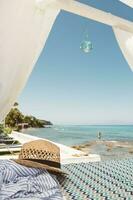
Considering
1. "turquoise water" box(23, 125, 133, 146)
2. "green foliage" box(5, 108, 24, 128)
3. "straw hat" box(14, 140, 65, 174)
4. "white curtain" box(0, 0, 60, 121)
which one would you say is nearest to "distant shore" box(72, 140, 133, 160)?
"green foliage" box(5, 108, 24, 128)

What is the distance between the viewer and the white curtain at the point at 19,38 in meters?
1.33

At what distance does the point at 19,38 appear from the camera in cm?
140

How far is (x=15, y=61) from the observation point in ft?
4.77

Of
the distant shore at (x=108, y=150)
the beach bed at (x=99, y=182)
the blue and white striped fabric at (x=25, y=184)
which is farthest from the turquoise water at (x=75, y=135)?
the blue and white striped fabric at (x=25, y=184)

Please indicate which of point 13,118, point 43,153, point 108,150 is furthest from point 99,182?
point 13,118

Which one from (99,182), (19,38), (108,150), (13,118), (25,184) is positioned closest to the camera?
(25,184)

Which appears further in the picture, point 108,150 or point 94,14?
point 108,150

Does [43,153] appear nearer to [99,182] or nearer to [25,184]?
[99,182]

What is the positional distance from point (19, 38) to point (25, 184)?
682mm

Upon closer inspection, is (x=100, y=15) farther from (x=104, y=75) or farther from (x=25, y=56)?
(x=104, y=75)

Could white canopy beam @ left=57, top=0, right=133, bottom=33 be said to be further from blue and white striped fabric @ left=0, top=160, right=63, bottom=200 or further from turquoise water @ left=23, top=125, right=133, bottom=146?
turquoise water @ left=23, top=125, right=133, bottom=146

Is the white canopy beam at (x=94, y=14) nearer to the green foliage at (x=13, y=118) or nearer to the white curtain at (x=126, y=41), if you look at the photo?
the white curtain at (x=126, y=41)

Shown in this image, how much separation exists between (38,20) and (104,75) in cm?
2280

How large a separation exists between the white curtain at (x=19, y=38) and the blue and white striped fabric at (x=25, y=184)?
1.29 feet
